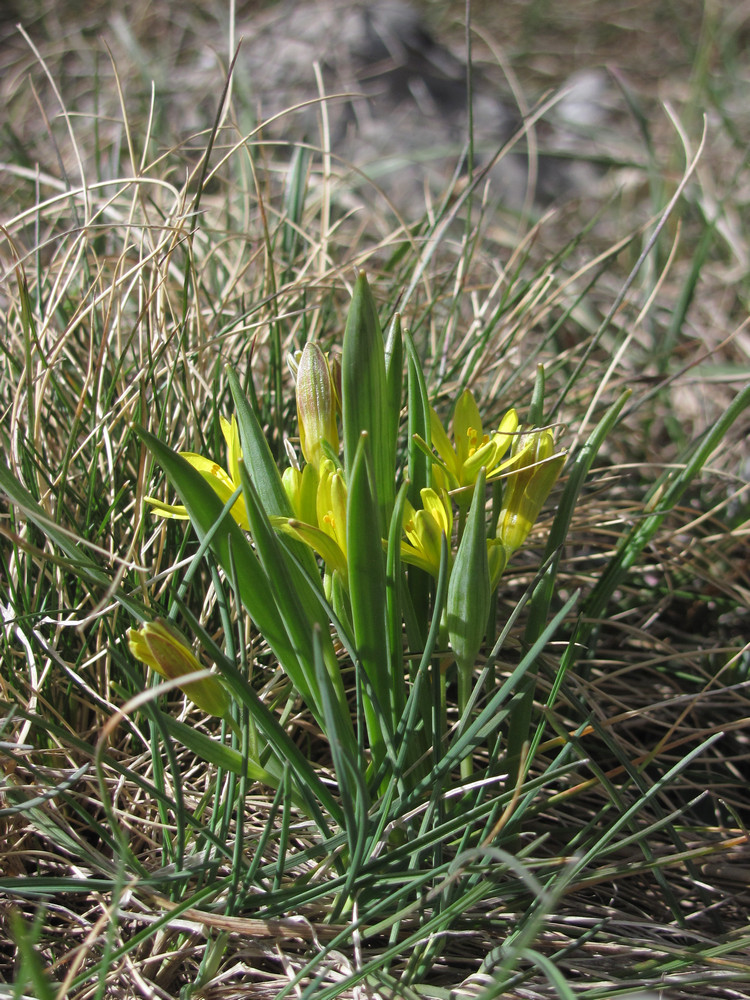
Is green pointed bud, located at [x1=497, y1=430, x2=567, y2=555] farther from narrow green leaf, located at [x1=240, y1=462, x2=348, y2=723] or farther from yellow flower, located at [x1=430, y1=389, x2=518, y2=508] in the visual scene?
narrow green leaf, located at [x1=240, y1=462, x2=348, y2=723]

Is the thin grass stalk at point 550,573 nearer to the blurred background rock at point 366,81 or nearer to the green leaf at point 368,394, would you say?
the green leaf at point 368,394

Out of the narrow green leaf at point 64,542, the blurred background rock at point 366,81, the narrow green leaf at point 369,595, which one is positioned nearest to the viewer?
the narrow green leaf at point 369,595

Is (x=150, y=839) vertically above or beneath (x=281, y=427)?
beneath

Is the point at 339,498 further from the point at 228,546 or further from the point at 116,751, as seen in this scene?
the point at 116,751

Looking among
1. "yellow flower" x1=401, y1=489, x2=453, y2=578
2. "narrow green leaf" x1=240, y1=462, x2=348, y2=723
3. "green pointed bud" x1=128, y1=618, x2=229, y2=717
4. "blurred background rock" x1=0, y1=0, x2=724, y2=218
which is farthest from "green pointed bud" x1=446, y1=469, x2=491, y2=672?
"blurred background rock" x1=0, y1=0, x2=724, y2=218

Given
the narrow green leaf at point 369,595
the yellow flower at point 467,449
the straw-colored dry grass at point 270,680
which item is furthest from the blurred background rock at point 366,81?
the narrow green leaf at point 369,595

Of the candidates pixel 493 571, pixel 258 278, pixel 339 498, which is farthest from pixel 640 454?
pixel 339 498
